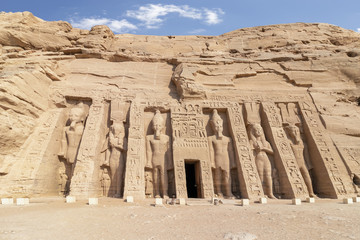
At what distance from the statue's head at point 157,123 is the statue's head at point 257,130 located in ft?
12.2

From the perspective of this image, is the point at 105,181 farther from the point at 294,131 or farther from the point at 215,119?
the point at 294,131

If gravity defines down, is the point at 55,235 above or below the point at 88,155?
below

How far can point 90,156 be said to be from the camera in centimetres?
864

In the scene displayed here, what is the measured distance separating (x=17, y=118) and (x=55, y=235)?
6672mm

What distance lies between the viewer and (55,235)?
3406 mm

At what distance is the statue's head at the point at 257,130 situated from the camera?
32.7 ft

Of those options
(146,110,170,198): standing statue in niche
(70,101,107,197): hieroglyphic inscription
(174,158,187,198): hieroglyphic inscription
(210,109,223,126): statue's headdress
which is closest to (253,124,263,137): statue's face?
(210,109,223,126): statue's headdress

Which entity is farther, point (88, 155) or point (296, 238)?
point (88, 155)

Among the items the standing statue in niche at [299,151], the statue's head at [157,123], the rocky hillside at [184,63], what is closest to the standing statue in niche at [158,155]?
the statue's head at [157,123]

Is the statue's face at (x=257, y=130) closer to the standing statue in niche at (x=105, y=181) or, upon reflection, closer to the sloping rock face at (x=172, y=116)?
the sloping rock face at (x=172, y=116)

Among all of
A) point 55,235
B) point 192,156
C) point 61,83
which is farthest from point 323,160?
point 61,83

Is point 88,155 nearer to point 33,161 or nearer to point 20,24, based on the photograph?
point 33,161

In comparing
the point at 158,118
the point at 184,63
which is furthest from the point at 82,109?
the point at 184,63

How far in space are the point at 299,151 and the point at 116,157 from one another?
7090 mm
